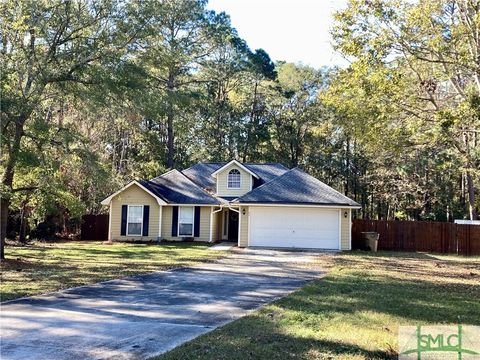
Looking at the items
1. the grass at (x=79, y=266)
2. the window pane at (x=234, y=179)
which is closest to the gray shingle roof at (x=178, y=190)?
the window pane at (x=234, y=179)

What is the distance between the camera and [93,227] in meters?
28.2

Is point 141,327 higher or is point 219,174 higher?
point 219,174

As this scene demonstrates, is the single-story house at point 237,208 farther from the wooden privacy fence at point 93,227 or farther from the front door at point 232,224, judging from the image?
the wooden privacy fence at point 93,227

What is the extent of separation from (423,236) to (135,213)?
1536 cm

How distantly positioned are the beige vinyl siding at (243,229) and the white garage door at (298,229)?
0.95 feet

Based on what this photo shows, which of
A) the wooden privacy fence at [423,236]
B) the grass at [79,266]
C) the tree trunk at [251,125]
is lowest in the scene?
the grass at [79,266]

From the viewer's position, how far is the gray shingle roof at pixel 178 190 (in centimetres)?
2479

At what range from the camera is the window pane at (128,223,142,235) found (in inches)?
992

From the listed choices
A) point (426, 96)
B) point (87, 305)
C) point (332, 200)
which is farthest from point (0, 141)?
point (332, 200)

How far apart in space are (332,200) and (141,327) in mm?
16422

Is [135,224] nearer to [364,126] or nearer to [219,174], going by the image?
[219,174]

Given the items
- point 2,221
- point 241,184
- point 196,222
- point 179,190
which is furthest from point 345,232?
point 2,221

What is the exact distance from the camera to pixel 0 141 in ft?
42.2

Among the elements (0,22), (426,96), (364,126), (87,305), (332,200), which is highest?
(0,22)
